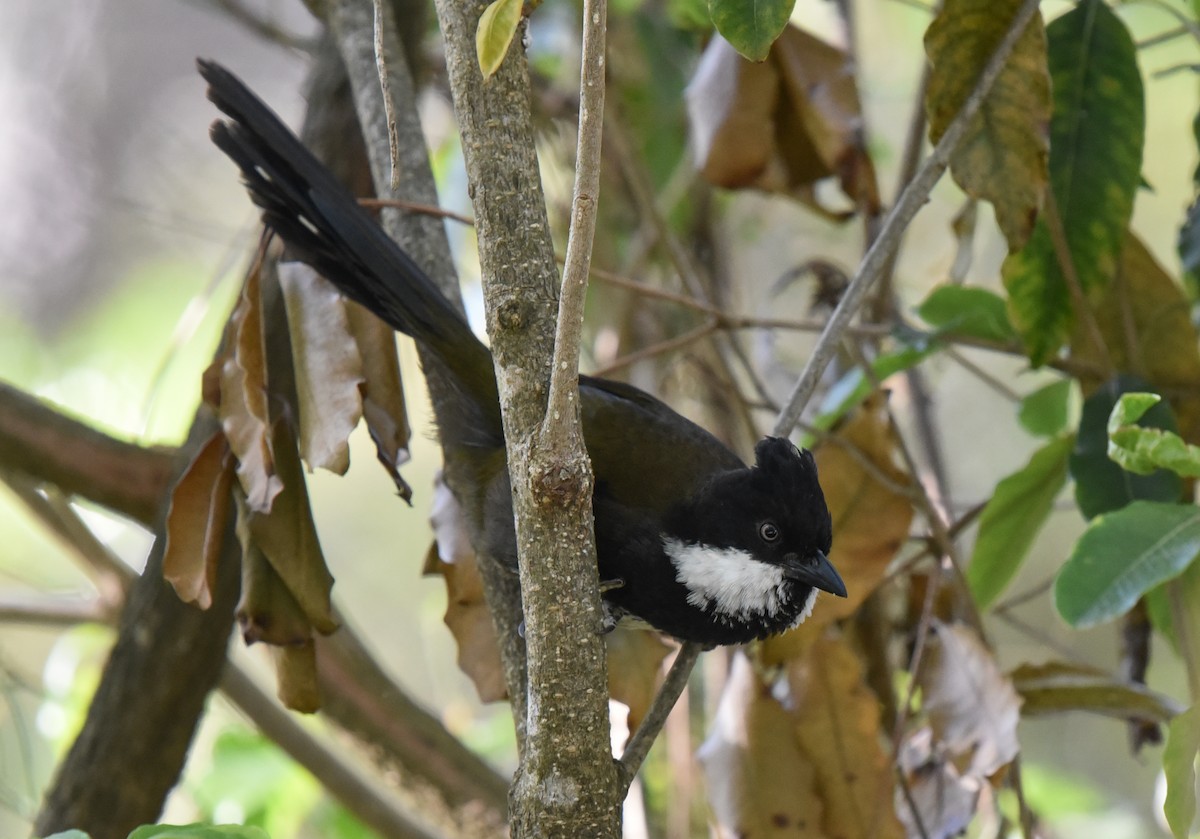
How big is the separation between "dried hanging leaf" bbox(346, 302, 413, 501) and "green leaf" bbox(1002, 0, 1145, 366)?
1.09 m

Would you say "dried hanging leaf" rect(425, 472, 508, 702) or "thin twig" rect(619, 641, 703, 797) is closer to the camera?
"thin twig" rect(619, 641, 703, 797)

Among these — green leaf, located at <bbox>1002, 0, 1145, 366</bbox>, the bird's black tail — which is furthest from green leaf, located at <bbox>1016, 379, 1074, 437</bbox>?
the bird's black tail

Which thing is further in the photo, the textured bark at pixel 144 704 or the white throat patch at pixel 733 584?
the textured bark at pixel 144 704

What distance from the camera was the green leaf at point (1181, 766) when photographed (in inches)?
59.2

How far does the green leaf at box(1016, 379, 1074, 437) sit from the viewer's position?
2.46 metres

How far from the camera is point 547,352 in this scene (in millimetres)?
1390

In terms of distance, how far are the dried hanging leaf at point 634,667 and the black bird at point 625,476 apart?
0.24ft

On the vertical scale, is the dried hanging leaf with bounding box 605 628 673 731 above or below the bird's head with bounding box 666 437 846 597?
below

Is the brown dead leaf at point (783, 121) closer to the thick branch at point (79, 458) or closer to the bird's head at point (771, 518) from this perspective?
the bird's head at point (771, 518)

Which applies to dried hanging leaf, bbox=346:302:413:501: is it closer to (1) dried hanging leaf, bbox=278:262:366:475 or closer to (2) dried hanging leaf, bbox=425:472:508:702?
(1) dried hanging leaf, bbox=278:262:366:475

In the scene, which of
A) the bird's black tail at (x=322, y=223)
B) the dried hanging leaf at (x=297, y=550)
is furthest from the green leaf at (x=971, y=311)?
the dried hanging leaf at (x=297, y=550)

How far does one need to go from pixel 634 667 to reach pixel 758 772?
284 millimetres

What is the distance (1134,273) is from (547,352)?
1.51 metres

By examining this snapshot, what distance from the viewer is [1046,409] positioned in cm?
246
